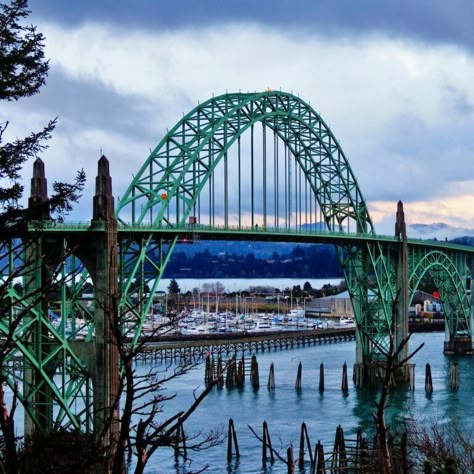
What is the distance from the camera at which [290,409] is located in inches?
1994

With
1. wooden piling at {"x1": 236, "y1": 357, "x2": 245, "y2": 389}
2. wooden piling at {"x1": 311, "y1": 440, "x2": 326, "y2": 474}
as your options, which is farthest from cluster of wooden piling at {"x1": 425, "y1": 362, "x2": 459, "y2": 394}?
wooden piling at {"x1": 311, "y1": 440, "x2": 326, "y2": 474}

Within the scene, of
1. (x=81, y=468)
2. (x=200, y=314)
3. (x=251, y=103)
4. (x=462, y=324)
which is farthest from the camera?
(x=200, y=314)

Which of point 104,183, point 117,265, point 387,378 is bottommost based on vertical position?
point 387,378

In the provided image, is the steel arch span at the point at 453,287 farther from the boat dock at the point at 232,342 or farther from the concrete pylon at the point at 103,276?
the concrete pylon at the point at 103,276

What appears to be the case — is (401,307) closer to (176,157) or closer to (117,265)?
(176,157)

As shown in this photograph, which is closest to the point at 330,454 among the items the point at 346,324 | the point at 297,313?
the point at 346,324

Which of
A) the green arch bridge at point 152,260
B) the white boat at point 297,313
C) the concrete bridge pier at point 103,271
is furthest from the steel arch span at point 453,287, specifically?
the white boat at point 297,313

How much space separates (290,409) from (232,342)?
42.1m

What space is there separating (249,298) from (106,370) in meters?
151

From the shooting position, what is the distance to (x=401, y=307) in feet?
216

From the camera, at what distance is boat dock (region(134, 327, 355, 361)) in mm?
82500

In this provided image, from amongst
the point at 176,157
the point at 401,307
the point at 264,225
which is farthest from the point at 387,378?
the point at 401,307

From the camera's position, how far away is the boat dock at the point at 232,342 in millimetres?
82500

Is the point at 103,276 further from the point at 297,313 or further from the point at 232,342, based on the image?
the point at 297,313
